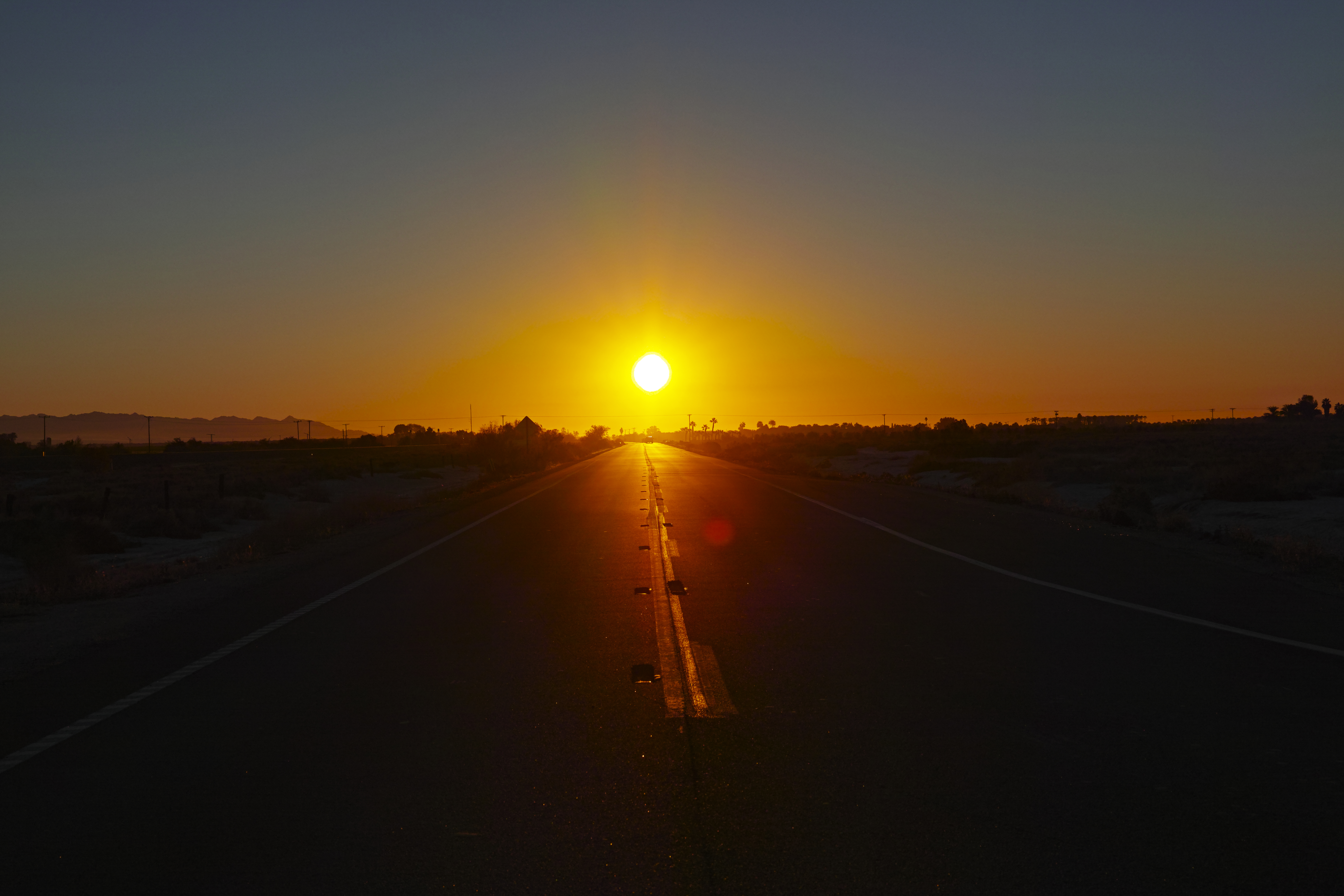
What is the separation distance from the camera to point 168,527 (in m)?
29.0

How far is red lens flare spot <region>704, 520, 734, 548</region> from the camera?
60.3 feet

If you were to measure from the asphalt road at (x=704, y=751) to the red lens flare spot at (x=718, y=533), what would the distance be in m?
6.18

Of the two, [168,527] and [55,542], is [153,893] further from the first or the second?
[168,527]

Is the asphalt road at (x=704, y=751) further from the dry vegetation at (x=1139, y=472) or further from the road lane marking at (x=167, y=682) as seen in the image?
the dry vegetation at (x=1139, y=472)

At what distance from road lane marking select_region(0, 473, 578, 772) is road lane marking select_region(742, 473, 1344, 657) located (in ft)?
28.6

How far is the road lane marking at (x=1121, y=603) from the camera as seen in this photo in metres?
8.78

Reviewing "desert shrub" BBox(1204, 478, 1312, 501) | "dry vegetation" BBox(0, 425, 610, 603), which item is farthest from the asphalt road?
"desert shrub" BBox(1204, 478, 1312, 501)

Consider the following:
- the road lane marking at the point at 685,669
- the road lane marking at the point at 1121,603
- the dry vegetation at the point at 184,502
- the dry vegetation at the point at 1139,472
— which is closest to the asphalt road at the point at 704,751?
the road lane marking at the point at 685,669

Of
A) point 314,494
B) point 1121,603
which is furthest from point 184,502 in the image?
point 1121,603

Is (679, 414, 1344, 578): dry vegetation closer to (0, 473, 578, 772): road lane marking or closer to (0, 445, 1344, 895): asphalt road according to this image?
(0, 445, 1344, 895): asphalt road

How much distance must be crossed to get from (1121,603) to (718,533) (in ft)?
32.4

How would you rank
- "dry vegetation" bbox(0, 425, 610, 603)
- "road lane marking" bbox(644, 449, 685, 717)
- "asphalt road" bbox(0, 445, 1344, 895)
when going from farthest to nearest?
"dry vegetation" bbox(0, 425, 610, 603) → "road lane marking" bbox(644, 449, 685, 717) → "asphalt road" bbox(0, 445, 1344, 895)

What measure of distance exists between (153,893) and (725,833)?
2.42 m

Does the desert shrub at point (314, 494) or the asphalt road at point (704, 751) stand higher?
the desert shrub at point (314, 494)
